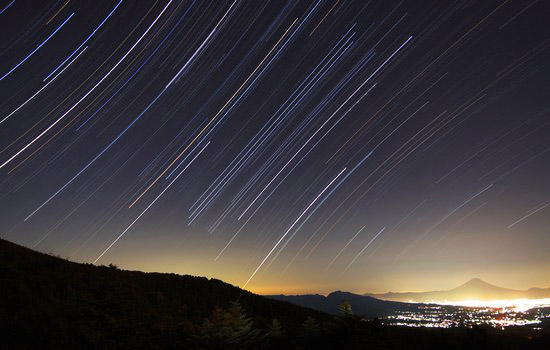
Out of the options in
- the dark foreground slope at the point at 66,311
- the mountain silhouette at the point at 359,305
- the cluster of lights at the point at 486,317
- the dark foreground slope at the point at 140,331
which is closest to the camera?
the dark foreground slope at the point at 140,331

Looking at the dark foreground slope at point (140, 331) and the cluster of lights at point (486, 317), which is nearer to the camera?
the dark foreground slope at point (140, 331)

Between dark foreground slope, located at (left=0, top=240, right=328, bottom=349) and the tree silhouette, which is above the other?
dark foreground slope, located at (left=0, top=240, right=328, bottom=349)

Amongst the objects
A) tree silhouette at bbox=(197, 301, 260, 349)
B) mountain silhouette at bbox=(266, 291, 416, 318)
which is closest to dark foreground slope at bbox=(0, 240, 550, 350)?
tree silhouette at bbox=(197, 301, 260, 349)

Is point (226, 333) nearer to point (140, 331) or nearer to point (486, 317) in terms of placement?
point (140, 331)

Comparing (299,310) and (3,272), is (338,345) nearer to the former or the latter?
(3,272)

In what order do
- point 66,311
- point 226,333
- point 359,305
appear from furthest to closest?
point 359,305
point 66,311
point 226,333

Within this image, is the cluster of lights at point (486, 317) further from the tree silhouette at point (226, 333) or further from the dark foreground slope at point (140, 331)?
the tree silhouette at point (226, 333)

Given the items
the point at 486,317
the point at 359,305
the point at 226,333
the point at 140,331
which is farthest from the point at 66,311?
the point at 359,305

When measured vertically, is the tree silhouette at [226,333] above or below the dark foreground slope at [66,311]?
below

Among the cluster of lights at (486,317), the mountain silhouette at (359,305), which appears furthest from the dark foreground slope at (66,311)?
the mountain silhouette at (359,305)

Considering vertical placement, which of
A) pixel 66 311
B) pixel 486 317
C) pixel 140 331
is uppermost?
pixel 66 311

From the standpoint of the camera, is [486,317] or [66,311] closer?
[66,311]

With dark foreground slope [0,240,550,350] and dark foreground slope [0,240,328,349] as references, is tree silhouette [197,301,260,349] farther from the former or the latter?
dark foreground slope [0,240,328,349]
